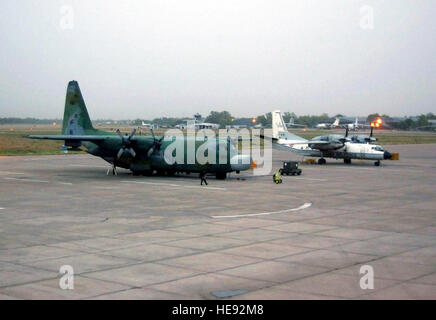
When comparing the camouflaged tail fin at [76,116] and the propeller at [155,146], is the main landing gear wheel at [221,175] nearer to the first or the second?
the propeller at [155,146]

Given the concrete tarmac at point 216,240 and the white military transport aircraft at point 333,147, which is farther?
the white military transport aircraft at point 333,147

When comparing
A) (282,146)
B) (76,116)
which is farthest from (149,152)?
(282,146)

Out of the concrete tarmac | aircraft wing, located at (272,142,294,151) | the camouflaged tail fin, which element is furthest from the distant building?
the concrete tarmac

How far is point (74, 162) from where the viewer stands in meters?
58.9

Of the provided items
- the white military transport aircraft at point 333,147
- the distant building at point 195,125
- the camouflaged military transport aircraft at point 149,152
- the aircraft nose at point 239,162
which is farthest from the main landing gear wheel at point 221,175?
the distant building at point 195,125

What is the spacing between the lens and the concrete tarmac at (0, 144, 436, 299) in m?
14.0

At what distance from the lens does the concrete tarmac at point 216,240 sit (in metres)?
14.0

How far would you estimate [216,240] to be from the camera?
20.0m

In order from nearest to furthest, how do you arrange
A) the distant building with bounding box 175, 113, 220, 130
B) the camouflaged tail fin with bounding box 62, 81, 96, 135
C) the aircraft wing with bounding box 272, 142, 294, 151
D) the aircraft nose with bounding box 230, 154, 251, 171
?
the aircraft nose with bounding box 230, 154, 251, 171, the camouflaged tail fin with bounding box 62, 81, 96, 135, the aircraft wing with bounding box 272, 142, 294, 151, the distant building with bounding box 175, 113, 220, 130

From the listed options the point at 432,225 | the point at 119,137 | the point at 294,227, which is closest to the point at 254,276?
the point at 294,227

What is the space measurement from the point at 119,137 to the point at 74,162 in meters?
17.5

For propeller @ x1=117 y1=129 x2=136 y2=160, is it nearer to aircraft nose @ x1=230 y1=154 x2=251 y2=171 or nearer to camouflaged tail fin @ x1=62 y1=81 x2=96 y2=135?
camouflaged tail fin @ x1=62 y1=81 x2=96 y2=135

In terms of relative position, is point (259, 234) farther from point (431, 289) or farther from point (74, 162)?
point (74, 162)
